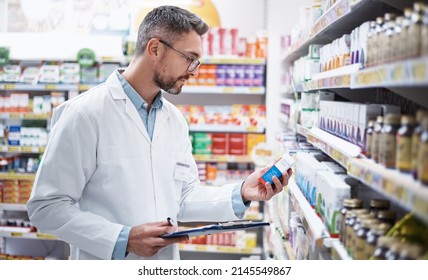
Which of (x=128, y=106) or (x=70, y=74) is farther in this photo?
(x=70, y=74)

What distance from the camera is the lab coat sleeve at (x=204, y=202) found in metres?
2.53

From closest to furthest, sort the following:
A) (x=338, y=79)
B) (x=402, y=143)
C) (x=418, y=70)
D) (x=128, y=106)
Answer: (x=418, y=70), (x=402, y=143), (x=338, y=79), (x=128, y=106)

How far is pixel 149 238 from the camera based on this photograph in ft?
6.81

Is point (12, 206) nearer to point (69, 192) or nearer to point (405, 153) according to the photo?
point (69, 192)

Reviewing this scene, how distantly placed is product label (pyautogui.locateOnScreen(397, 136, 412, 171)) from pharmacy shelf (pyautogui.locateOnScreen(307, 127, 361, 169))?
15.0 inches

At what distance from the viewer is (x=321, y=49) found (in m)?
2.83

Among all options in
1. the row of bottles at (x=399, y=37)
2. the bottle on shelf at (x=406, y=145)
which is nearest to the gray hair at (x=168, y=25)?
the row of bottles at (x=399, y=37)

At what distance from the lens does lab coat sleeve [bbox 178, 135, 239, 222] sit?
2.53 m

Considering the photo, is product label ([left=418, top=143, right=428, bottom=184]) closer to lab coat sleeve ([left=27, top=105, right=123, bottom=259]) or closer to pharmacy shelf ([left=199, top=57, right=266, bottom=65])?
lab coat sleeve ([left=27, top=105, right=123, bottom=259])

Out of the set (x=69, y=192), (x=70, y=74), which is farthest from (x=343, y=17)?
(x=70, y=74)

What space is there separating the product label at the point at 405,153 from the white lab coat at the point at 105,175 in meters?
1.25

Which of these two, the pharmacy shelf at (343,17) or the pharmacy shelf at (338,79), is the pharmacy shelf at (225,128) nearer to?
the pharmacy shelf at (343,17)

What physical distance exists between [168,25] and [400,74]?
1385 millimetres
